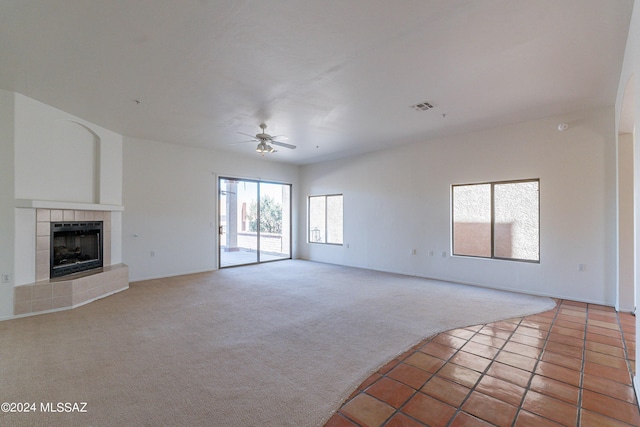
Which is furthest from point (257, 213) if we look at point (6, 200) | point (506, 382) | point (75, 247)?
point (506, 382)

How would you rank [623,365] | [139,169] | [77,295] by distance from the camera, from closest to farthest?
1. [623,365]
2. [77,295]
3. [139,169]

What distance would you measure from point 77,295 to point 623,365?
6.65m

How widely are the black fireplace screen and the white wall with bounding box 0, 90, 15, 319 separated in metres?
0.53

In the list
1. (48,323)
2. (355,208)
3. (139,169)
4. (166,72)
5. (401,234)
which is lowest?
(48,323)

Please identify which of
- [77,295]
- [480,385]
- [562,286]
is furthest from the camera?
[562,286]

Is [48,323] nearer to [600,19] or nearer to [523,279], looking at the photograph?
[600,19]

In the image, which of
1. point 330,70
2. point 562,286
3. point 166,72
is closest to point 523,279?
point 562,286

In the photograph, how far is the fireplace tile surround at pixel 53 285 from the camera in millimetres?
3916

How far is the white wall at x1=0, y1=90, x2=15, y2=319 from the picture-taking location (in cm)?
Result: 378

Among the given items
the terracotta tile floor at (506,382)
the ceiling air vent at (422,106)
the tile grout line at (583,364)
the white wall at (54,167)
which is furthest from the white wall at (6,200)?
the tile grout line at (583,364)

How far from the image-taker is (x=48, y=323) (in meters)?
3.62

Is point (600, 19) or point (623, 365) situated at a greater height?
point (600, 19)

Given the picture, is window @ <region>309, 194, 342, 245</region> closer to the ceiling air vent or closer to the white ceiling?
the white ceiling

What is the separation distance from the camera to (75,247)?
16.1 ft
